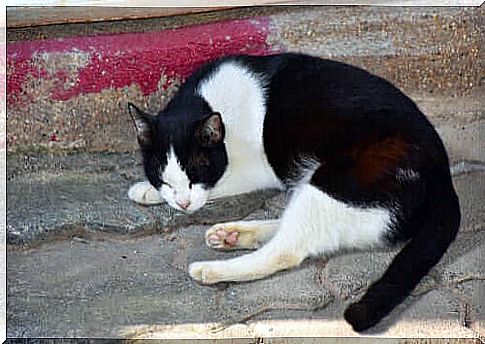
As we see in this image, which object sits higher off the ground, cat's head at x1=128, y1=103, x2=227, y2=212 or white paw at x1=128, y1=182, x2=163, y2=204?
cat's head at x1=128, y1=103, x2=227, y2=212

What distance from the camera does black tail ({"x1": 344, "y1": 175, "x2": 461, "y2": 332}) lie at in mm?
1397

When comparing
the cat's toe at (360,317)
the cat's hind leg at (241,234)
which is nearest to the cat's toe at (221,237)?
the cat's hind leg at (241,234)

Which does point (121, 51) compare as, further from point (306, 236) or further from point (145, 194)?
point (306, 236)

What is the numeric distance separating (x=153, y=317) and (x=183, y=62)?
1.41 feet

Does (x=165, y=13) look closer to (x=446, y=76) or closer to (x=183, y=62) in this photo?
(x=183, y=62)

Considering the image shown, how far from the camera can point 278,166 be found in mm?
1468

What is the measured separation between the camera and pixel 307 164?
4.74 feet

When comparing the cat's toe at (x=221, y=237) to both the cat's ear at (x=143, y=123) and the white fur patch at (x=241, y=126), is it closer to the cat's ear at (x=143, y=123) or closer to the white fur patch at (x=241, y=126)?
the white fur patch at (x=241, y=126)

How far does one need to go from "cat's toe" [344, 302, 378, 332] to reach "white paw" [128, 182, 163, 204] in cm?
36

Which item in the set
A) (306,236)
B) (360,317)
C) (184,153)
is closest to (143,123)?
(184,153)

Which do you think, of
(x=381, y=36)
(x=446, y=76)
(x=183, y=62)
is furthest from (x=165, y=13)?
(x=446, y=76)

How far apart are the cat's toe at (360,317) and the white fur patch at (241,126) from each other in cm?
24

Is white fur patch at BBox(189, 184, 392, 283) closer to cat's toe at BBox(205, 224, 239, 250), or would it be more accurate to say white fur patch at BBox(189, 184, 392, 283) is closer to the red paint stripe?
cat's toe at BBox(205, 224, 239, 250)

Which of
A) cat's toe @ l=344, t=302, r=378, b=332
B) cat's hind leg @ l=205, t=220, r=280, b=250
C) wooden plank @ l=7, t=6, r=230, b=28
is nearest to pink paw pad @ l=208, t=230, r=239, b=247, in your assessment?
cat's hind leg @ l=205, t=220, r=280, b=250
